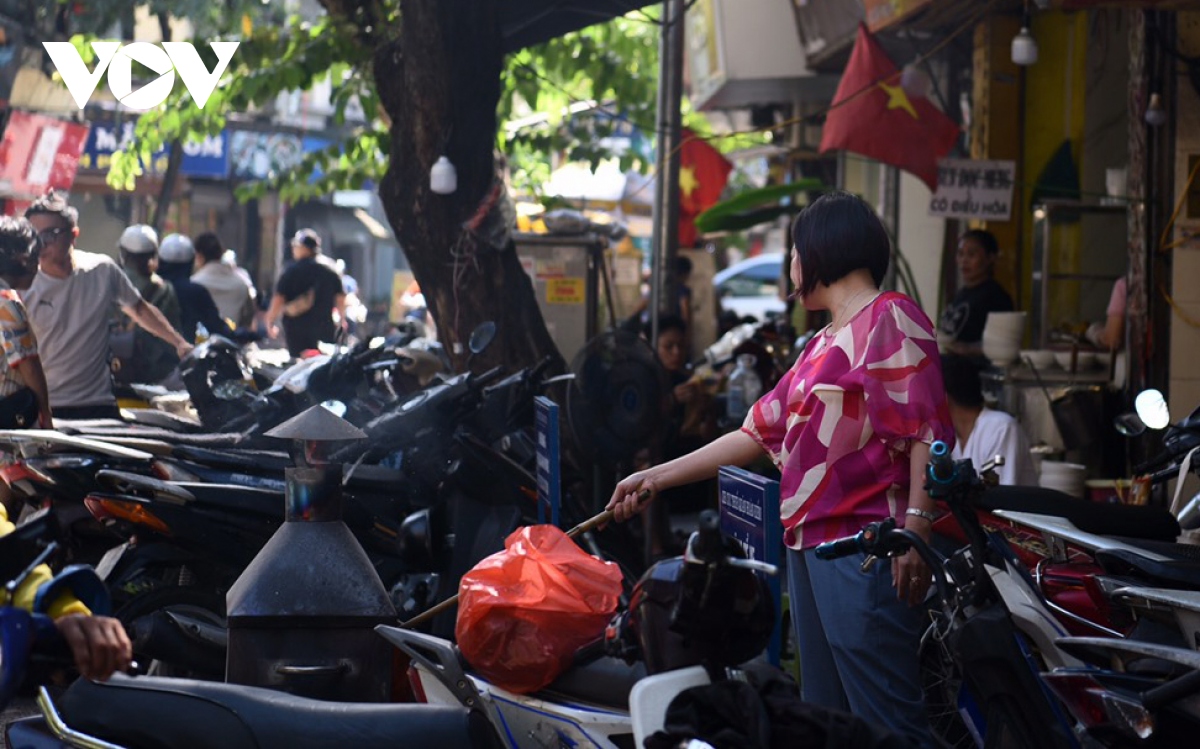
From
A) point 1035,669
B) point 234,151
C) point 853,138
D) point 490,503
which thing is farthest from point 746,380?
point 234,151

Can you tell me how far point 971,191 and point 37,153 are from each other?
39.1ft

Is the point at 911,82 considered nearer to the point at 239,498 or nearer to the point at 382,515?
the point at 382,515

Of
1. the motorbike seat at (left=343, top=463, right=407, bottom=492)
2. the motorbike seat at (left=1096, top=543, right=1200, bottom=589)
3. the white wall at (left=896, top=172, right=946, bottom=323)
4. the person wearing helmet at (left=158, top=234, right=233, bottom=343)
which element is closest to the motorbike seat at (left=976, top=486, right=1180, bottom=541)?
the motorbike seat at (left=1096, top=543, right=1200, bottom=589)

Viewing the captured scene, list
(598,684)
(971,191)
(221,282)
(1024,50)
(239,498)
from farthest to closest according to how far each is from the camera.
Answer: (221,282)
(971,191)
(1024,50)
(239,498)
(598,684)

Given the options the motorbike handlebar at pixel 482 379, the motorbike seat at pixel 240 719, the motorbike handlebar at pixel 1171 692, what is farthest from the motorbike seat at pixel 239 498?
the motorbike handlebar at pixel 1171 692

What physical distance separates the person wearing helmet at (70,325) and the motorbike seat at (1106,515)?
563 cm

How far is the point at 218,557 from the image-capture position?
6.56m

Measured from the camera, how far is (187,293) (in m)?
12.7

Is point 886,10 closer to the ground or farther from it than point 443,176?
farther from it

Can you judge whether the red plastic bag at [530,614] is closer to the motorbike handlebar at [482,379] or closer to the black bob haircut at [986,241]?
the motorbike handlebar at [482,379]

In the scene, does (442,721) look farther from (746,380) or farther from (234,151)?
(234,151)

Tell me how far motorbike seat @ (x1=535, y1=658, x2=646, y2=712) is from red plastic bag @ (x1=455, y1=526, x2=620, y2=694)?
0.03 meters

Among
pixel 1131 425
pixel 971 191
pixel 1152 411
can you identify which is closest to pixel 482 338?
pixel 1131 425

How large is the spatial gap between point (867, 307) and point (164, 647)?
3218mm
